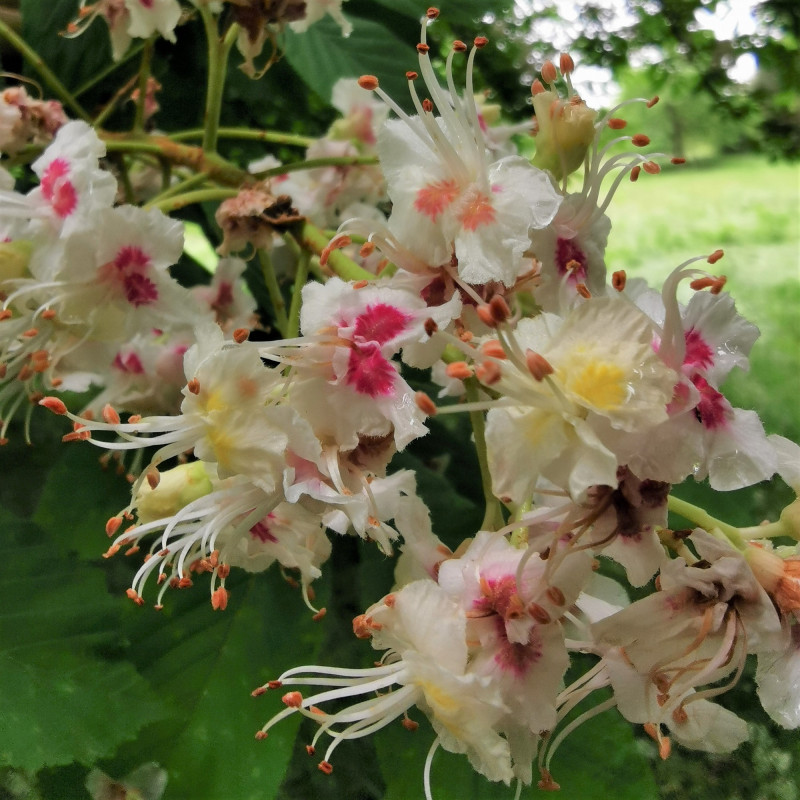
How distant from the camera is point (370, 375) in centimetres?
35

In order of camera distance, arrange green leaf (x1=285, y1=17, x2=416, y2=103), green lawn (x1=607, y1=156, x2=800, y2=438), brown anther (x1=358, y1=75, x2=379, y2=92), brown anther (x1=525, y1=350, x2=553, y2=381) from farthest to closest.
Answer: green lawn (x1=607, y1=156, x2=800, y2=438)
green leaf (x1=285, y1=17, x2=416, y2=103)
brown anther (x1=358, y1=75, x2=379, y2=92)
brown anther (x1=525, y1=350, x2=553, y2=381)

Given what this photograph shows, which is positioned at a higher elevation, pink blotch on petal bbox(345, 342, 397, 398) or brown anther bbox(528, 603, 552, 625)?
pink blotch on petal bbox(345, 342, 397, 398)

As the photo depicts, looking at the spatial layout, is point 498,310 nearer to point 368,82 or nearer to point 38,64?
point 368,82

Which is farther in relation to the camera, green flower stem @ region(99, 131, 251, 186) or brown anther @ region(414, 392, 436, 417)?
green flower stem @ region(99, 131, 251, 186)

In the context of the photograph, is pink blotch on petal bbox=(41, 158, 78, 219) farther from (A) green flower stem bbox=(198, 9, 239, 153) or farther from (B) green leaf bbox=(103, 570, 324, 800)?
(B) green leaf bbox=(103, 570, 324, 800)

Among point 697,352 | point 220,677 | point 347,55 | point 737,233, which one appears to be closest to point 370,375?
point 697,352

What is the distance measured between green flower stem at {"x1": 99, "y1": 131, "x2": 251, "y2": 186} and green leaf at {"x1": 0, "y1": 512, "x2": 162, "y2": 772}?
263mm

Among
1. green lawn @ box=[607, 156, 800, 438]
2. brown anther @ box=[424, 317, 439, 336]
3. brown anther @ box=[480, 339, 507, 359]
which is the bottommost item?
green lawn @ box=[607, 156, 800, 438]

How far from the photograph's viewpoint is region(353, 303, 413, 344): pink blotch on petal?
0.35 metres

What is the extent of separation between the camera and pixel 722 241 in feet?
4.23

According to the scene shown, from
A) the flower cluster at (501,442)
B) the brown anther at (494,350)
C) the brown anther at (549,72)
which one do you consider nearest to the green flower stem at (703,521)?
the flower cluster at (501,442)

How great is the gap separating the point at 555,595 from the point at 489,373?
10 cm

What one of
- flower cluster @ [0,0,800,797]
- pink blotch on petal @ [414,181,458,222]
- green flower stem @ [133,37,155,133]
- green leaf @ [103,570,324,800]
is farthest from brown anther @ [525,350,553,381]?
green flower stem @ [133,37,155,133]

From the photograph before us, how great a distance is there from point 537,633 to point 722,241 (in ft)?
3.70
